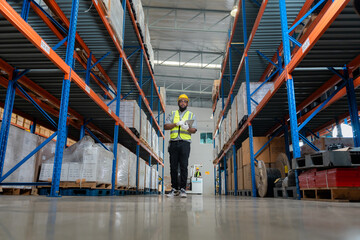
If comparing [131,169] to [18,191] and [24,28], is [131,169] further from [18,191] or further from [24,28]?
[24,28]

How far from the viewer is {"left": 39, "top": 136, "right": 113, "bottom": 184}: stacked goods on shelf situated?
215 inches

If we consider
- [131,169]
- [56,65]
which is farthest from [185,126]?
[131,169]

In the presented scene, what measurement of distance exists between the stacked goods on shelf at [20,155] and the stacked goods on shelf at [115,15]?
3.11 meters

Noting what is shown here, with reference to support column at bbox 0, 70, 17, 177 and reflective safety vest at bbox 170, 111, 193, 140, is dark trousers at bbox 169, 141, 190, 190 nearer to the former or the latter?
reflective safety vest at bbox 170, 111, 193, 140

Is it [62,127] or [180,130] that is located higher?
[180,130]

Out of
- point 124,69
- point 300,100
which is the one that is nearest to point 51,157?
point 124,69

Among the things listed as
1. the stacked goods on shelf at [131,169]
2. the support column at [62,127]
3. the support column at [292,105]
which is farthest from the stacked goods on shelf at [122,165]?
the support column at [292,105]

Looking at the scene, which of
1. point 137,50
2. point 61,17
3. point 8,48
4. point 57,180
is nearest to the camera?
point 57,180

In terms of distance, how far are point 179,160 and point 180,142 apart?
1.22 ft

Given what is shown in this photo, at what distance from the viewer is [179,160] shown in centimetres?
538

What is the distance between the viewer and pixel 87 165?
217 inches

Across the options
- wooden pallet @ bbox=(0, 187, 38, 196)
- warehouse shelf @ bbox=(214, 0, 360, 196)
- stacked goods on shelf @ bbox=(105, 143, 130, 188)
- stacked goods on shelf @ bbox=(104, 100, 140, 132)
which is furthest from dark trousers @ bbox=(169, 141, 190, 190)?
stacked goods on shelf @ bbox=(104, 100, 140, 132)

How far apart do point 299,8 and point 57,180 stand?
21.7 feet

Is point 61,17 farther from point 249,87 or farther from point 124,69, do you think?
point 249,87
